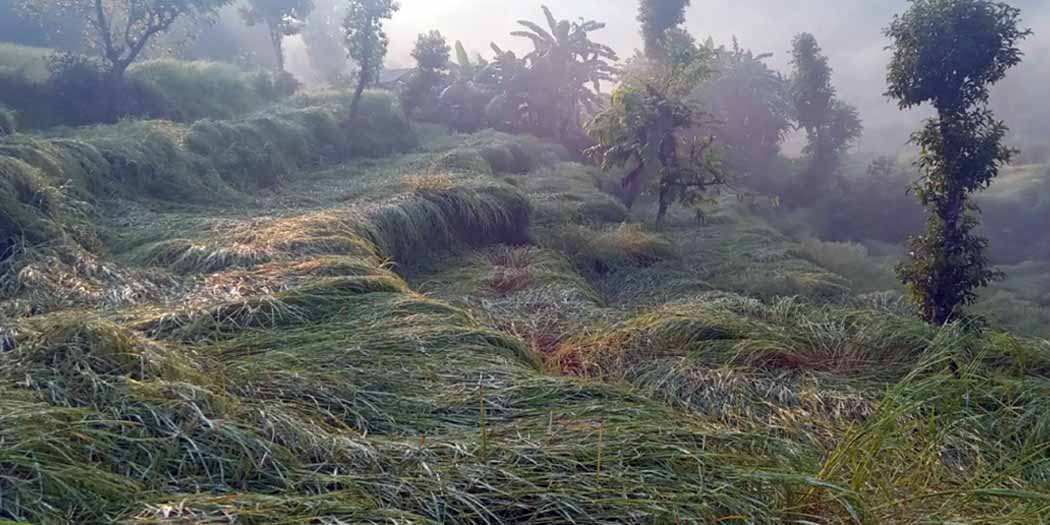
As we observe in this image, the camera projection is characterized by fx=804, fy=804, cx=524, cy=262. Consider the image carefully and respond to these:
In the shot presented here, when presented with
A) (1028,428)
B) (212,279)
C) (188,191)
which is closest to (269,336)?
(212,279)

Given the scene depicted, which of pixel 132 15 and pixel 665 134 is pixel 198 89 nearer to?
pixel 132 15

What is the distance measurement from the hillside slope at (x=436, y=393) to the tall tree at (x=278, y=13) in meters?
15.8

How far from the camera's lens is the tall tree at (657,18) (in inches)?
856

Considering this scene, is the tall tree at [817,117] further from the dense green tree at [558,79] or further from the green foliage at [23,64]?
the green foliage at [23,64]

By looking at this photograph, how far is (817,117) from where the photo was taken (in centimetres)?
2172

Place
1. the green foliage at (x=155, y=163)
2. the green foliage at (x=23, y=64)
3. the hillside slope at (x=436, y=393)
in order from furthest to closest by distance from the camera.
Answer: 1. the green foliage at (x=23, y=64)
2. the green foliage at (x=155, y=163)
3. the hillside slope at (x=436, y=393)

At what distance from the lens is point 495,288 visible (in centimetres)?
629

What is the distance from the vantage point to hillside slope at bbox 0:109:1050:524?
2211 millimetres

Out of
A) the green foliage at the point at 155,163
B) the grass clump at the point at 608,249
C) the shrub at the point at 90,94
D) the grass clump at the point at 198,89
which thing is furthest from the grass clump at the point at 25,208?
the grass clump at the point at 198,89

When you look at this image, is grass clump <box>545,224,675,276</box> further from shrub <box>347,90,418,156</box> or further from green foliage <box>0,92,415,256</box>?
shrub <box>347,90,418,156</box>

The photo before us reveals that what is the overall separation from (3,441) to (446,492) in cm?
119

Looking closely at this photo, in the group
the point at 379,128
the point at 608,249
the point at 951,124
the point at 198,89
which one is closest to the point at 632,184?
the point at 608,249

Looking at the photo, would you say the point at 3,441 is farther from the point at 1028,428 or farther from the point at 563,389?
the point at 1028,428

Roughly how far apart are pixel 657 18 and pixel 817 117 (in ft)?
16.7
